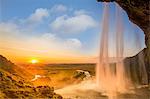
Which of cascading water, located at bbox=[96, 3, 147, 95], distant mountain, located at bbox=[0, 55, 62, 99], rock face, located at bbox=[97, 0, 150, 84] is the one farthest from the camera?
cascading water, located at bbox=[96, 3, 147, 95]

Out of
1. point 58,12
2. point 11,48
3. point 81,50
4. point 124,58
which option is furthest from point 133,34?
point 11,48

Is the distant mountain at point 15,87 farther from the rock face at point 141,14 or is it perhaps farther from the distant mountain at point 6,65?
the rock face at point 141,14

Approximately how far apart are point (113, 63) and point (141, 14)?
2.60 feet

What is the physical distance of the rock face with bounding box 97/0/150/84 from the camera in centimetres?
324

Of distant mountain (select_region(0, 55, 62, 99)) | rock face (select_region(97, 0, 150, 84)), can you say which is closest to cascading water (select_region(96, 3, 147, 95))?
rock face (select_region(97, 0, 150, 84))

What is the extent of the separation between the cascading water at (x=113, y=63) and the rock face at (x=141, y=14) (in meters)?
0.13

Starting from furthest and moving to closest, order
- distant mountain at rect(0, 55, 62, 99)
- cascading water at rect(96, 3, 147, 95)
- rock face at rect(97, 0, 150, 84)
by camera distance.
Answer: cascading water at rect(96, 3, 147, 95), distant mountain at rect(0, 55, 62, 99), rock face at rect(97, 0, 150, 84)

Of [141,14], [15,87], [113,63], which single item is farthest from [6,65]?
[141,14]

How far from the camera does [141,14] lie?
344 centimetres

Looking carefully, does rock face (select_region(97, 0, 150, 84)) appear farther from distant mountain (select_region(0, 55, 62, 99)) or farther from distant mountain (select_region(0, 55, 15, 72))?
distant mountain (select_region(0, 55, 15, 72))

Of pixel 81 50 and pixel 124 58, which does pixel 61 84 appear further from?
pixel 124 58

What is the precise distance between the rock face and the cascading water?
0.13m

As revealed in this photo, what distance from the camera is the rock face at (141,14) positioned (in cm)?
324

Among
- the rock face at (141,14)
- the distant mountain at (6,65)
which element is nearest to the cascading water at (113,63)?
the rock face at (141,14)
